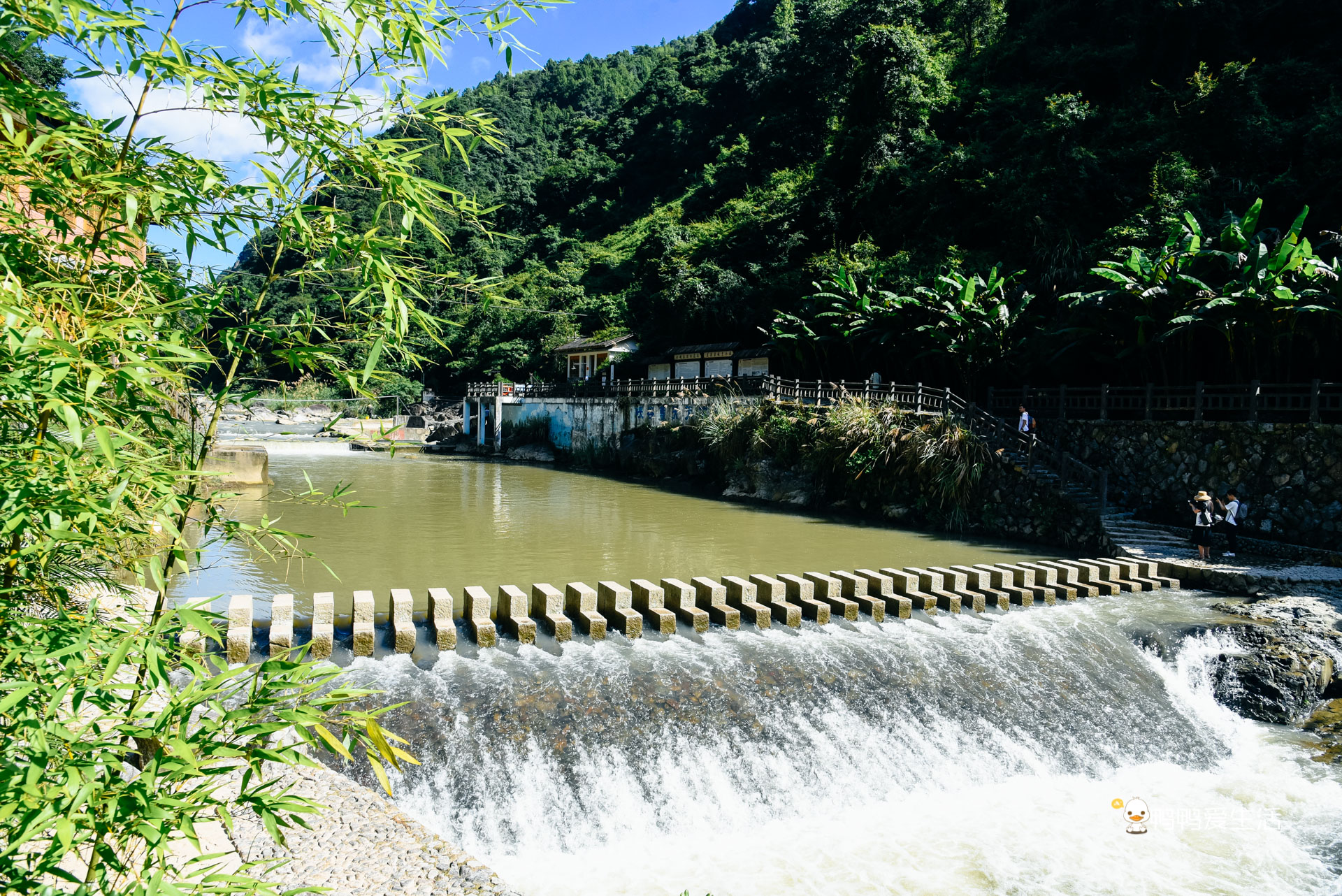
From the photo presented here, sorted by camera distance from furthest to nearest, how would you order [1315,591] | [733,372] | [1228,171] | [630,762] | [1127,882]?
[733,372], [1228,171], [1315,591], [630,762], [1127,882]

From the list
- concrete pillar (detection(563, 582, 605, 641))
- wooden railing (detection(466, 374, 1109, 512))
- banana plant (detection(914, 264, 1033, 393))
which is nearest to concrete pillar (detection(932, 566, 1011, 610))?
concrete pillar (detection(563, 582, 605, 641))

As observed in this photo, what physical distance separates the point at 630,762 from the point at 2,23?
6.35m

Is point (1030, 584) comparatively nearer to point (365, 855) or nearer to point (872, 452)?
point (872, 452)

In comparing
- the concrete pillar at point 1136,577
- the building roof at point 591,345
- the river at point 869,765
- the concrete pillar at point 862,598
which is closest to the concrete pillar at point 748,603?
the river at point 869,765

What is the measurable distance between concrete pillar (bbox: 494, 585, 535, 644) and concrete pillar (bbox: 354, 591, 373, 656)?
4.75ft

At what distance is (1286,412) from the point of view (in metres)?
17.0

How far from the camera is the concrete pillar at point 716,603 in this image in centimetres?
959

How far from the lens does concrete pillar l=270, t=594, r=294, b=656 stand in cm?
741

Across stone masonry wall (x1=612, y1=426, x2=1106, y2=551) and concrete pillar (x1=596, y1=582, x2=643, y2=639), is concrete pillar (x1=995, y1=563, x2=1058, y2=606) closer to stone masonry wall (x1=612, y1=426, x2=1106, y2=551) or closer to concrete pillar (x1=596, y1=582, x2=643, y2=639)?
stone masonry wall (x1=612, y1=426, x2=1106, y2=551)

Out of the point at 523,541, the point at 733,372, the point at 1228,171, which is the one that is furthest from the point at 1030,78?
the point at 523,541

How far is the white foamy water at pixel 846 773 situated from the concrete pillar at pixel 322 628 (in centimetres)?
36

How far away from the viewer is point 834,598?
1055 centimetres

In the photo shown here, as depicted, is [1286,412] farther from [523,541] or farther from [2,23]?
[2,23]

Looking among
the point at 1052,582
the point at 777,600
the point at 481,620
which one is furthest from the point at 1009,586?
the point at 481,620
